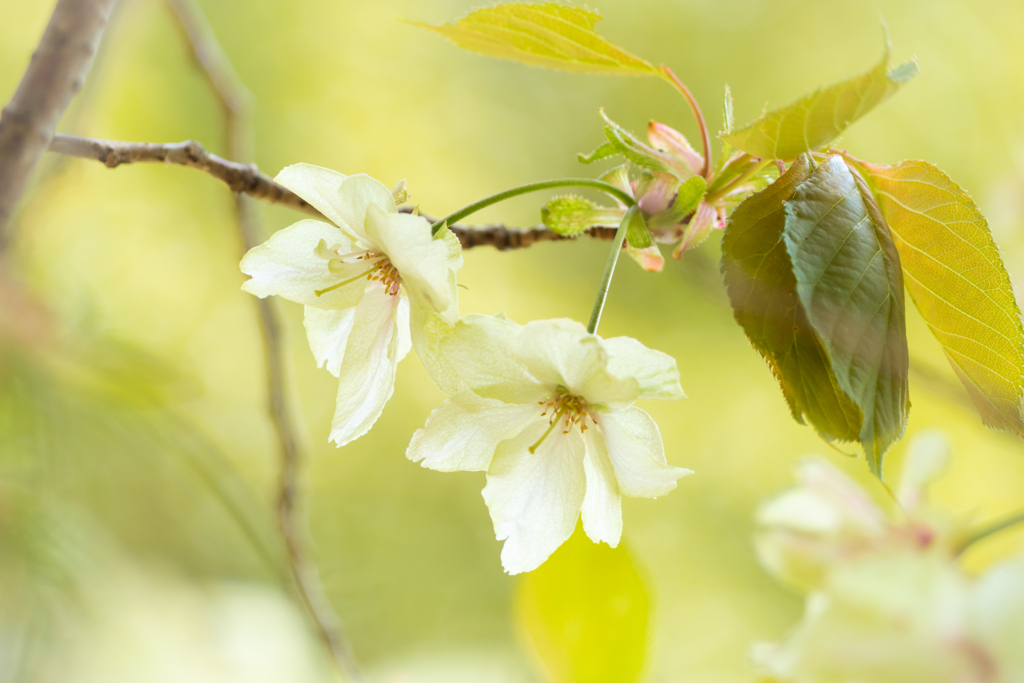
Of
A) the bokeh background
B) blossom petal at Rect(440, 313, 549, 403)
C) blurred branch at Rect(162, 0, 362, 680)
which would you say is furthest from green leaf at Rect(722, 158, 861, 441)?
the bokeh background

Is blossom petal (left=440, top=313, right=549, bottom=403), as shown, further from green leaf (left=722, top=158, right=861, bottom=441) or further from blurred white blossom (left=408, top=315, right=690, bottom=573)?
green leaf (left=722, top=158, right=861, bottom=441)

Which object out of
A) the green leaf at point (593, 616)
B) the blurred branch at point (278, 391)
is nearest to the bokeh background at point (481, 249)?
the blurred branch at point (278, 391)

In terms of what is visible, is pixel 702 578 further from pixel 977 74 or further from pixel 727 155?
pixel 727 155

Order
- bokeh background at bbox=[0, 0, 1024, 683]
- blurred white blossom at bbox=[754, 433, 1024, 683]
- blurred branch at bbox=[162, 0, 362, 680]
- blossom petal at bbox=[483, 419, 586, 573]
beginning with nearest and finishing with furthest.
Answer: blurred white blossom at bbox=[754, 433, 1024, 683]
blossom petal at bbox=[483, 419, 586, 573]
blurred branch at bbox=[162, 0, 362, 680]
bokeh background at bbox=[0, 0, 1024, 683]

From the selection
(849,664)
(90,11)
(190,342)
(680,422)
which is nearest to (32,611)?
(90,11)

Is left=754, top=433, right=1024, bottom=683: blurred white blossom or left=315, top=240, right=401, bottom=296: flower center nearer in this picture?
left=754, top=433, right=1024, bottom=683: blurred white blossom

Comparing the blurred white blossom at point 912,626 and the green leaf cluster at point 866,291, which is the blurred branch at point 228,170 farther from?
the blurred white blossom at point 912,626

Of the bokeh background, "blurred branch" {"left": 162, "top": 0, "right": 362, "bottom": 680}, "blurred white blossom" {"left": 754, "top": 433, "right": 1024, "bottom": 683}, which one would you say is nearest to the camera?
"blurred white blossom" {"left": 754, "top": 433, "right": 1024, "bottom": 683}

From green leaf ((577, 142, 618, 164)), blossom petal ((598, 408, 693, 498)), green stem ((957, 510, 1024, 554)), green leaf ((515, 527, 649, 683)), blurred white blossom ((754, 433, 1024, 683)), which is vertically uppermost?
green leaf ((577, 142, 618, 164))
